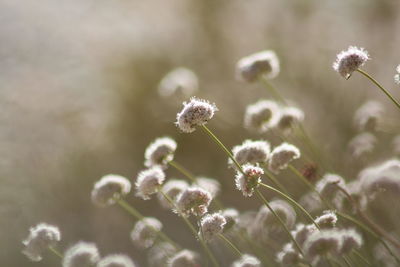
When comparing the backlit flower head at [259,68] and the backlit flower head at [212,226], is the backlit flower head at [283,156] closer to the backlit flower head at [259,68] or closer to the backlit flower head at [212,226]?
the backlit flower head at [212,226]

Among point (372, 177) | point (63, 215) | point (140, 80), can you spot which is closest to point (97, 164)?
point (63, 215)

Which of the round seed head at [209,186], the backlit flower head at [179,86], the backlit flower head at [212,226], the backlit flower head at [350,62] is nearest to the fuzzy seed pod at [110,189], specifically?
the round seed head at [209,186]

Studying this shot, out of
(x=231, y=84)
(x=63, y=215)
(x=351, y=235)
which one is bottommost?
(x=351, y=235)

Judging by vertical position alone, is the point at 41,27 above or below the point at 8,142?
above

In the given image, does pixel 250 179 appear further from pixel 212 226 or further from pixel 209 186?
pixel 209 186

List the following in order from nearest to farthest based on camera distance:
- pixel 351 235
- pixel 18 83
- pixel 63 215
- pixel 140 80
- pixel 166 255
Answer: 1. pixel 351 235
2. pixel 166 255
3. pixel 63 215
4. pixel 18 83
5. pixel 140 80

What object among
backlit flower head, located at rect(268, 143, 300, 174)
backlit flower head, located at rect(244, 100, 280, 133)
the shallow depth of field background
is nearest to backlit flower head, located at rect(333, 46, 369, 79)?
backlit flower head, located at rect(268, 143, 300, 174)

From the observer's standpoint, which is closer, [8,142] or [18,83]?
[8,142]

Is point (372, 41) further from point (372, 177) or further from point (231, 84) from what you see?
point (372, 177)

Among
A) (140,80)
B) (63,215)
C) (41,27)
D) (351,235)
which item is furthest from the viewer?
(140,80)
